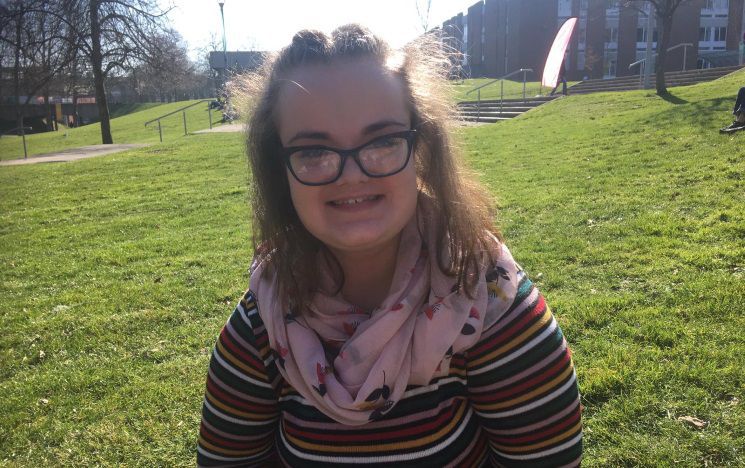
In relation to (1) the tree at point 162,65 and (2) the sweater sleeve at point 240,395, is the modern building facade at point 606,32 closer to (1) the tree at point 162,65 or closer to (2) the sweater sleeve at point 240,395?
(1) the tree at point 162,65

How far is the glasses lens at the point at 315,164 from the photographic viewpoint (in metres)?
1.33

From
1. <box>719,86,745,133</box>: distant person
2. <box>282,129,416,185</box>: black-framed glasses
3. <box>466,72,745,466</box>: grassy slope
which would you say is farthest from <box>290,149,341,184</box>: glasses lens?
<box>719,86,745,133</box>: distant person

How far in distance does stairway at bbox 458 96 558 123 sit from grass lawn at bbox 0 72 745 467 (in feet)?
33.8

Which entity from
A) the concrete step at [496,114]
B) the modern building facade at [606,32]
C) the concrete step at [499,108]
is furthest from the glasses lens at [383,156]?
the modern building facade at [606,32]

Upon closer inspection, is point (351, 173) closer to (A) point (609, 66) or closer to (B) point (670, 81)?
(B) point (670, 81)

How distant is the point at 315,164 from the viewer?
52.9 inches

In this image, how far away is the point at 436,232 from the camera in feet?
4.81

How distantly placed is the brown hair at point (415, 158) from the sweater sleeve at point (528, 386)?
0.14 meters

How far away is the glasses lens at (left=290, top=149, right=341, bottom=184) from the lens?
4.35 ft

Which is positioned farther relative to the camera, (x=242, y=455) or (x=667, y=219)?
(x=667, y=219)

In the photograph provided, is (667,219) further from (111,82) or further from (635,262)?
(111,82)

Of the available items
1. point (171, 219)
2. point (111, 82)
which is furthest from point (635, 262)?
point (111, 82)

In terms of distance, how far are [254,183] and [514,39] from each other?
177 ft

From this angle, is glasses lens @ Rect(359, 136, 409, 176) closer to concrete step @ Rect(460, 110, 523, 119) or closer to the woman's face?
the woman's face
